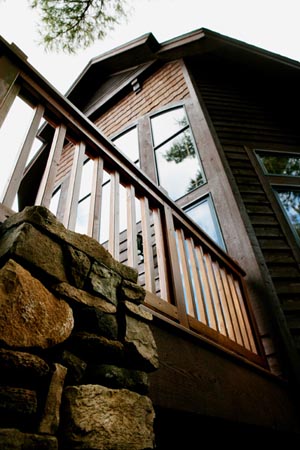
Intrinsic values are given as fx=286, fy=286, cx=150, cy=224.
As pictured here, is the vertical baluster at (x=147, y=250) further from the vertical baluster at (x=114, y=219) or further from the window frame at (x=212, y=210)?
the window frame at (x=212, y=210)

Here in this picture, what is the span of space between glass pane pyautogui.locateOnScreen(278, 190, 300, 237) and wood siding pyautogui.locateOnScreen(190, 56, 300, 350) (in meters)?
0.23

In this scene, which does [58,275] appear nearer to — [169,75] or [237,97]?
[237,97]

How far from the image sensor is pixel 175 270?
1866 mm

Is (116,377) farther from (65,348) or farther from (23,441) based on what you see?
(23,441)

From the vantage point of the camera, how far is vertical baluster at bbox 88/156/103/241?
143 cm

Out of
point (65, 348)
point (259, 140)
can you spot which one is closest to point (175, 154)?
point (259, 140)

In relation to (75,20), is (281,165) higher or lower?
lower

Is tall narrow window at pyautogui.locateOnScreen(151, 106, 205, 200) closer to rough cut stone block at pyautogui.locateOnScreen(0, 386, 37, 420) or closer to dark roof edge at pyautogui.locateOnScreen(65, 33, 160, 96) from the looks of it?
dark roof edge at pyautogui.locateOnScreen(65, 33, 160, 96)

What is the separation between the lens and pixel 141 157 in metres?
5.48

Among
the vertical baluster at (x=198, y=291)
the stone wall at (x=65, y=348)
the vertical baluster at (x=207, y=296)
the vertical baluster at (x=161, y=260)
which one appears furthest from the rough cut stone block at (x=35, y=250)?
the vertical baluster at (x=207, y=296)

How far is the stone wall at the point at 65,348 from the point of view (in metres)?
0.64

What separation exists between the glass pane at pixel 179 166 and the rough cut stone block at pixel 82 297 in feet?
11.6

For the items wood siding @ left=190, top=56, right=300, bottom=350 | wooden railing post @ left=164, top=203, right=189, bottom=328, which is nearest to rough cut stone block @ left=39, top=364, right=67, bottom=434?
wooden railing post @ left=164, top=203, right=189, bottom=328

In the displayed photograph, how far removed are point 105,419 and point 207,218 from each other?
3.36m
